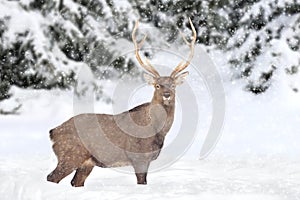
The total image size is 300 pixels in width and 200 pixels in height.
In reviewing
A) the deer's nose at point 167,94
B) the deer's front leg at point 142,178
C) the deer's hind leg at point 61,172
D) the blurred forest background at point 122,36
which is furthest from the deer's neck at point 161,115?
the blurred forest background at point 122,36

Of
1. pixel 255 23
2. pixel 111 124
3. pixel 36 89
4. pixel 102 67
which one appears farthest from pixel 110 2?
pixel 111 124

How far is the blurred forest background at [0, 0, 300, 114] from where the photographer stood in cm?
1255

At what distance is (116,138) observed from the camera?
593cm

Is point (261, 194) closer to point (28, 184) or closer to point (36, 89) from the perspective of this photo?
point (28, 184)

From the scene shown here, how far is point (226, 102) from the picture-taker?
13.9 m

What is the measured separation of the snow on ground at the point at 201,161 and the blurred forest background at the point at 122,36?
0.46 metres

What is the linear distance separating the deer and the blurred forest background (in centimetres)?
681

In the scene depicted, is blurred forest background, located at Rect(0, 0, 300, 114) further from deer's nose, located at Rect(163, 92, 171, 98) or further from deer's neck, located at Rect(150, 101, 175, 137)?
deer's nose, located at Rect(163, 92, 171, 98)

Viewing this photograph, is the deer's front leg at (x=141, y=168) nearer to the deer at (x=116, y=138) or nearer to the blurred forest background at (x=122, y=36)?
the deer at (x=116, y=138)

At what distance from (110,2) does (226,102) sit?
155 inches

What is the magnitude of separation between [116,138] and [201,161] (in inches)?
107

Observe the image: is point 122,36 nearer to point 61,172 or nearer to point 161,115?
point 161,115

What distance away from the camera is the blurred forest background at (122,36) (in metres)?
12.5

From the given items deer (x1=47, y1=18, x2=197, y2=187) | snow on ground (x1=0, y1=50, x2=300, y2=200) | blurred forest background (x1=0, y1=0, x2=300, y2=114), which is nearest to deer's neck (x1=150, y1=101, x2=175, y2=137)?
deer (x1=47, y1=18, x2=197, y2=187)
